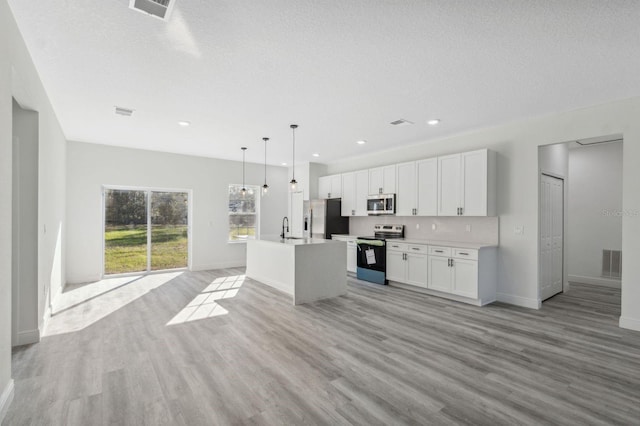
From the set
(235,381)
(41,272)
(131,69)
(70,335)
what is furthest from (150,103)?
(235,381)

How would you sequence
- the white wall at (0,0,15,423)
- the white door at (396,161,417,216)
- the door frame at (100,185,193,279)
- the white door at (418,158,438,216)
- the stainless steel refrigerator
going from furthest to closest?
the stainless steel refrigerator < the door frame at (100,185,193,279) < the white door at (396,161,417,216) < the white door at (418,158,438,216) < the white wall at (0,0,15,423)

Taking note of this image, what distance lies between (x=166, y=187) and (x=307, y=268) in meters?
4.12

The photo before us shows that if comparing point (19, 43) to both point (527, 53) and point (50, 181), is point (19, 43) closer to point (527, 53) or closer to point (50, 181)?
point (50, 181)

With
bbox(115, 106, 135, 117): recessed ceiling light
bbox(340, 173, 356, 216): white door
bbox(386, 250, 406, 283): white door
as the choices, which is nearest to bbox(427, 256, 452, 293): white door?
bbox(386, 250, 406, 283): white door

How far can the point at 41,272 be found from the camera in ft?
11.8

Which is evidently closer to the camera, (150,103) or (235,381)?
(235,381)

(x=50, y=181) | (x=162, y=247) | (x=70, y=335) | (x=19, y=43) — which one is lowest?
(x=70, y=335)

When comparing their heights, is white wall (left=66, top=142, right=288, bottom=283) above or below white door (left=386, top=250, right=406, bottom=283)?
above

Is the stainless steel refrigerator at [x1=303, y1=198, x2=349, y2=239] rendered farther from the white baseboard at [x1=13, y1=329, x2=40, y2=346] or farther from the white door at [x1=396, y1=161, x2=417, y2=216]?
the white baseboard at [x1=13, y1=329, x2=40, y2=346]

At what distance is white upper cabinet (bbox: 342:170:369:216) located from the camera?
7020 millimetres

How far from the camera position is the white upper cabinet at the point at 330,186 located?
7.69 metres

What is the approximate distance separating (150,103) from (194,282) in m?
3.49

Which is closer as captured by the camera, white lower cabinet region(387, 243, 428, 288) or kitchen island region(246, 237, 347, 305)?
kitchen island region(246, 237, 347, 305)

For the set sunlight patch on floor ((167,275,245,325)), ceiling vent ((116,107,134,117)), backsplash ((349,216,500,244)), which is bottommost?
sunlight patch on floor ((167,275,245,325))
